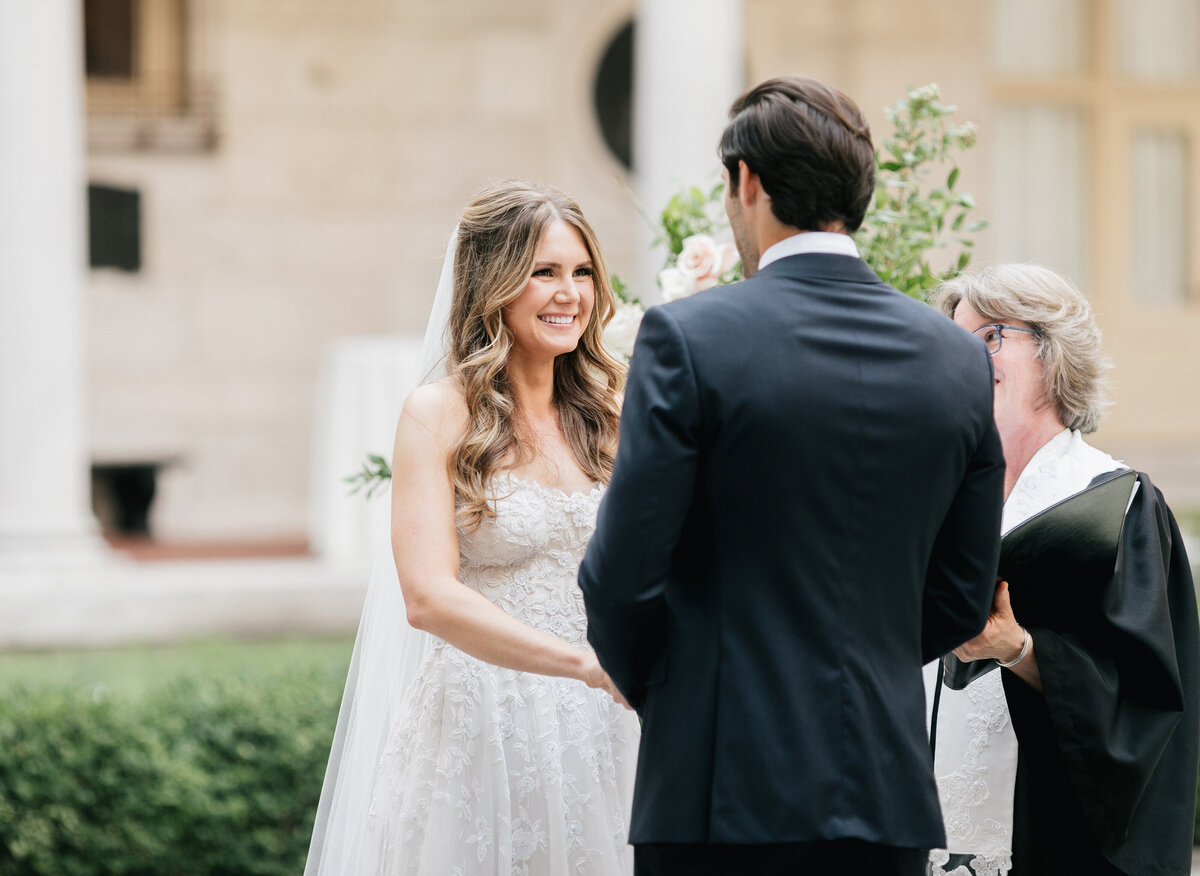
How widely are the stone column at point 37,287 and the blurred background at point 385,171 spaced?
2.58 meters

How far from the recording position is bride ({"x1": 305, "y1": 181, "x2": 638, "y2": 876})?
2824mm

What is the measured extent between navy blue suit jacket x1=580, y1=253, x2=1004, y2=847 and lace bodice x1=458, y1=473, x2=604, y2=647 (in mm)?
771

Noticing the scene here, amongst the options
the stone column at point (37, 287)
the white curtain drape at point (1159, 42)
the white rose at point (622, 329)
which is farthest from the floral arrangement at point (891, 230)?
the white curtain drape at point (1159, 42)

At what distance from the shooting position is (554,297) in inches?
114

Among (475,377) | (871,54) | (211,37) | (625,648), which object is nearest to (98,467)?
(211,37)

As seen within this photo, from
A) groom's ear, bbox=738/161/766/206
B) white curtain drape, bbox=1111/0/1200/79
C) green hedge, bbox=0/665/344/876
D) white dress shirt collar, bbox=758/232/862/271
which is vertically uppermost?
white curtain drape, bbox=1111/0/1200/79

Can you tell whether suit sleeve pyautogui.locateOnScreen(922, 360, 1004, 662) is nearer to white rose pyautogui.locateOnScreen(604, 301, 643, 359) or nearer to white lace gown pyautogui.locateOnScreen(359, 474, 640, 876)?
white lace gown pyautogui.locateOnScreen(359, 474, 640, 876)

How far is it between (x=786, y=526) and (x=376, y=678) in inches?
52.5

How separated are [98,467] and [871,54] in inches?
289

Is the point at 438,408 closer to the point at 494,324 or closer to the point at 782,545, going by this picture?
the point at 494,324

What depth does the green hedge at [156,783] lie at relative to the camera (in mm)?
4926

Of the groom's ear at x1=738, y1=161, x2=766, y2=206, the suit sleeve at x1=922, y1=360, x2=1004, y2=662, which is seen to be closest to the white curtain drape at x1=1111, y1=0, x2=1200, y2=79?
the suit sleeve at x1=922, y1=360, x2=1004, y2=662

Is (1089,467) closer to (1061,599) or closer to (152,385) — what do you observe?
(1061,599)

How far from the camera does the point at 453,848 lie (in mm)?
2826
